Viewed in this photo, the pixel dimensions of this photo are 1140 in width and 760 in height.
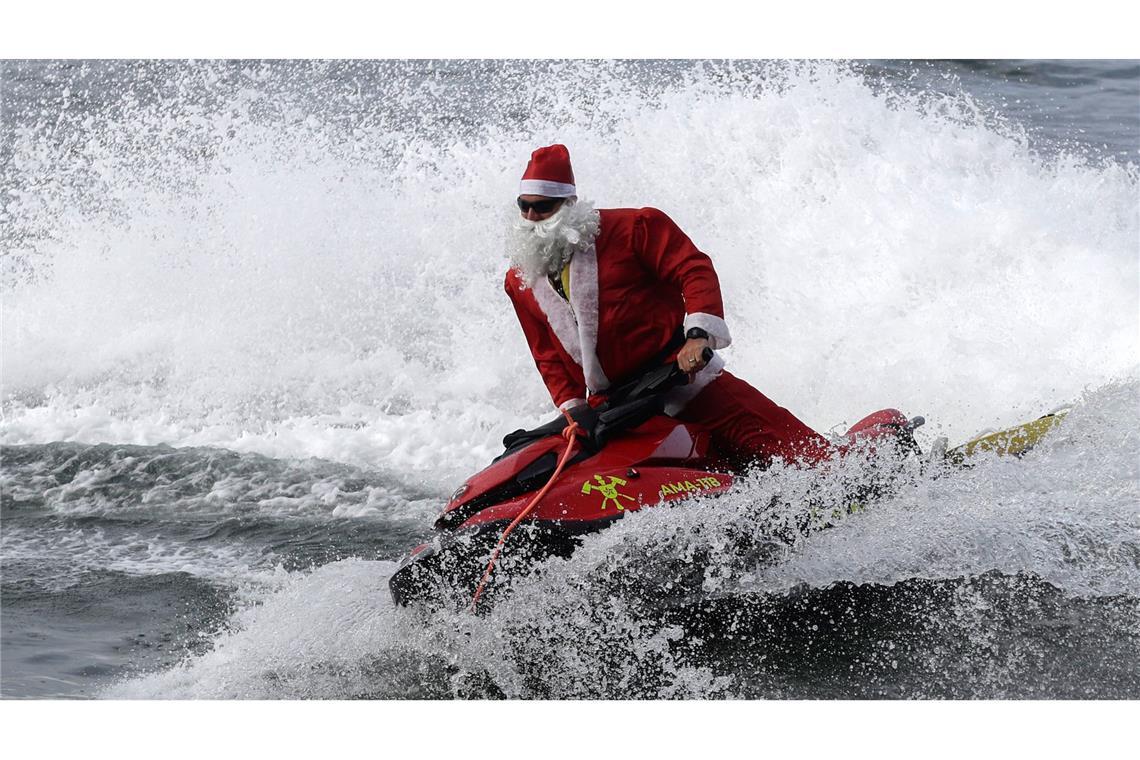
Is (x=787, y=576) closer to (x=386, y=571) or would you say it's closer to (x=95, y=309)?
(x=386, y=571)

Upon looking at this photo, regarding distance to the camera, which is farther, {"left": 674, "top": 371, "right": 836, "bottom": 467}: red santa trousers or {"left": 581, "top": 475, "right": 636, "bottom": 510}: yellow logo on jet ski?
{"left": 674, "top": 371, "right": 836, "bottom": 467}: red santa trousers

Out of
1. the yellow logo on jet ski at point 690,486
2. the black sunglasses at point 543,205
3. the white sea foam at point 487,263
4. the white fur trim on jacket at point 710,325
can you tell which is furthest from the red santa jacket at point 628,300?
the white sea foam at point 487,263

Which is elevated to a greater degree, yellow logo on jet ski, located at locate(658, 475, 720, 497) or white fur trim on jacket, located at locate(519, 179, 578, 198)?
white fur trim on jacket, located at locate(519, 179, 578, 198)

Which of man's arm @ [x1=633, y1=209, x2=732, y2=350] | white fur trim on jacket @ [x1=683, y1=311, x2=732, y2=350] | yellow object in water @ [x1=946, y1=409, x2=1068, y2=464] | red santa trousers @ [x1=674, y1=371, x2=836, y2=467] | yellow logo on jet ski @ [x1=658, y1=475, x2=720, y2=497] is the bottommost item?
yellow object in water @ [x1=946, y1=409, x2=1068, y2=464]

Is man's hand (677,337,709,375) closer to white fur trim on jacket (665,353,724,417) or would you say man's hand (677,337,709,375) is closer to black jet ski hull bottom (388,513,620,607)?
white fur trim on jacket (665,353,724,417)

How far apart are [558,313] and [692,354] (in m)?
0.41

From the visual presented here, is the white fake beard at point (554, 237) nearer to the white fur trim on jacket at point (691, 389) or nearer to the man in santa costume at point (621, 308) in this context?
the man in santa costume at point (621, 308)

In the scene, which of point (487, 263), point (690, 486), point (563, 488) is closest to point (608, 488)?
point (563, 488)

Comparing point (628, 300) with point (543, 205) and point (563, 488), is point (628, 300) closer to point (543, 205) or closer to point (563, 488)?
point (543, 205)

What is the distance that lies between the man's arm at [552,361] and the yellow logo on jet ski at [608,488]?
0.33m

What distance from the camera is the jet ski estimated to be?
316 centimetres

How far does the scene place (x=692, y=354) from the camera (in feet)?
10.7

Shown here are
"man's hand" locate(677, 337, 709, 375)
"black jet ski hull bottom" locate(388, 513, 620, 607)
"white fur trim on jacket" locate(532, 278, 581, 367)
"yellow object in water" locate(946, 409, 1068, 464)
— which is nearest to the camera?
"black jet ski hull bottom" locate(388, 513, 620, 607)

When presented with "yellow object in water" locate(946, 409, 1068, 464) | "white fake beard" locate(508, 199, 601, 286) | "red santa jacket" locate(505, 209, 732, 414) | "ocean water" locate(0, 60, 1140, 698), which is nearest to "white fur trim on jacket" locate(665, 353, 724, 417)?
"red santa jacket" locate(505, 209, 732, 414)
